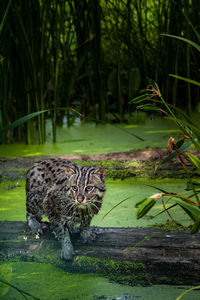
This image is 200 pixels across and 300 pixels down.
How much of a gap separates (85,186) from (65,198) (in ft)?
0.51

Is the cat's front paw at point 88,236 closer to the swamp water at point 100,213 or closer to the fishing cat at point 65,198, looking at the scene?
the fishing cat at point 65,198

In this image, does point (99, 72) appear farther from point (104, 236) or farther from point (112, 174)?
point (104, 236)

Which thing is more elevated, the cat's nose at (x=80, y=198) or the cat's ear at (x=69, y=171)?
the cat's ear at (x=69, y=171)

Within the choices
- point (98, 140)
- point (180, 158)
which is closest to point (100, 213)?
point (180, 158)

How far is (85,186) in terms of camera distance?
6.70 feet

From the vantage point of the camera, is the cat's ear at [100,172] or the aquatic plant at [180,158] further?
the cat's ear at [100,172]

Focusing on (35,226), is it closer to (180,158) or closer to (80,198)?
(80,198)

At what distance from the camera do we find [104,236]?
2084 mm

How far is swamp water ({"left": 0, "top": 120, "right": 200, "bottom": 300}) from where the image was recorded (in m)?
1.85

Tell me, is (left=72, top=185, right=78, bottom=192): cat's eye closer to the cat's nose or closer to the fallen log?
the cat's nose

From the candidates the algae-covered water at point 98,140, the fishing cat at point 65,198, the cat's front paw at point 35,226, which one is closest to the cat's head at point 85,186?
the fishing cat at point 65,198

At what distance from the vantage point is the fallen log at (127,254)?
1.91 meters

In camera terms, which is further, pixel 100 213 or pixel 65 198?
pixel 100 213

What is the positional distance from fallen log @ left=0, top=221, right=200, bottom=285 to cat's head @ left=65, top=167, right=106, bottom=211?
17 cm
